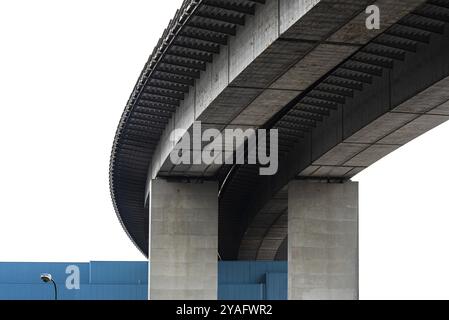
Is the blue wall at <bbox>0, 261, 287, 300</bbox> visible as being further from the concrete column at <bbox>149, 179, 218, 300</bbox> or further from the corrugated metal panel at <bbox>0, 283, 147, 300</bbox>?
the concrete column at <bbox>149, 179, 218, 300</bbox>

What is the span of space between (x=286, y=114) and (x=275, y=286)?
24759 millimetres

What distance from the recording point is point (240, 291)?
64.1m

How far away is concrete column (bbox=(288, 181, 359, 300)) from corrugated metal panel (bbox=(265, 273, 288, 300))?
16.4 m

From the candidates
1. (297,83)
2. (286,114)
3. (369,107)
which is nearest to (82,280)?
(286,114)

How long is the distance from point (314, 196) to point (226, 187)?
1030 centimetres

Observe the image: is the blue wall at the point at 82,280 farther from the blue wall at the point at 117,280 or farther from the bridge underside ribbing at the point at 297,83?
the bridge underside ribbing at the point at 297,83

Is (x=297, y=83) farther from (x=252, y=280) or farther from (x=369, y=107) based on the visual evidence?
(x=252, y=280)

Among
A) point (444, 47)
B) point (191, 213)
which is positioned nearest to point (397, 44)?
point (444, 47)

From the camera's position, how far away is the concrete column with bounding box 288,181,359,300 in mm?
48375

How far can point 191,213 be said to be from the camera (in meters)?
49.1

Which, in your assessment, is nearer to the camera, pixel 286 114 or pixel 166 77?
pixel 166 77

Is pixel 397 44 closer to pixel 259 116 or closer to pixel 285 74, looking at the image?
pixel 285 74

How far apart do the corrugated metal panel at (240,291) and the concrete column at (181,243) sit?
45.7 ft

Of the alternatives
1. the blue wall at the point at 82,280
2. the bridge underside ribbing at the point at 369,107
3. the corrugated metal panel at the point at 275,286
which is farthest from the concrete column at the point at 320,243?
the blue wall at the point at 82,280
